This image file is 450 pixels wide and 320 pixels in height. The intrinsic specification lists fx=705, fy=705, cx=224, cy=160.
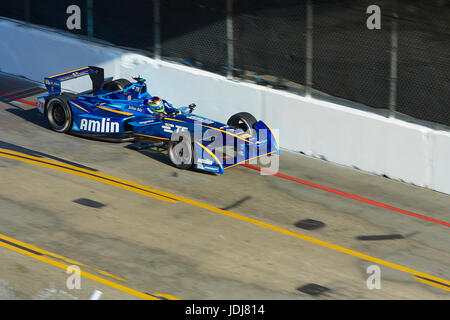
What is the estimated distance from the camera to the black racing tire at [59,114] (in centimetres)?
1526

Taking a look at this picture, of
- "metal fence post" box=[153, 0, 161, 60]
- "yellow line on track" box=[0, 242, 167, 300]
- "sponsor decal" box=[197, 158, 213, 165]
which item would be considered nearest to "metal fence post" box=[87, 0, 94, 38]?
"metal fence post" box=[153, 0, 161, 60]

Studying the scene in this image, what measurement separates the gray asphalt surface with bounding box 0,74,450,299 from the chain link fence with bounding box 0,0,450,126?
5.93 ft

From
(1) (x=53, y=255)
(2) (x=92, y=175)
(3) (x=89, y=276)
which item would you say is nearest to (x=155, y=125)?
(2) (x=92, y=175)

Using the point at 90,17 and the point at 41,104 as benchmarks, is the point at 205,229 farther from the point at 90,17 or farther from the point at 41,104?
the point at 90,17

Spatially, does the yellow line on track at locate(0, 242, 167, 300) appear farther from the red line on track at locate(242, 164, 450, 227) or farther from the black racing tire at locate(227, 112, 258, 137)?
the black racing tire at locate(227, 112, 258, 137)

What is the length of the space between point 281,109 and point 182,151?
9.48 ft

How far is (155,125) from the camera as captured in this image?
1445 centimetres

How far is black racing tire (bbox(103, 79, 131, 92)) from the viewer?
16397mm

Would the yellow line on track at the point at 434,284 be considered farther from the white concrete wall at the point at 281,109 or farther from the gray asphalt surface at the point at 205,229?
the white concrete wall at the point at 281,109

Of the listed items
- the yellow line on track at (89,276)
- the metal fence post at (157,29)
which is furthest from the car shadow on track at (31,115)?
the yellow line on track at (89,276)

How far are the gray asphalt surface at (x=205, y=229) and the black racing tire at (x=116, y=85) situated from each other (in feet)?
5.89

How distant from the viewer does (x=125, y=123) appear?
1484 cm

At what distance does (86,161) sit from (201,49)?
14.4 ft
